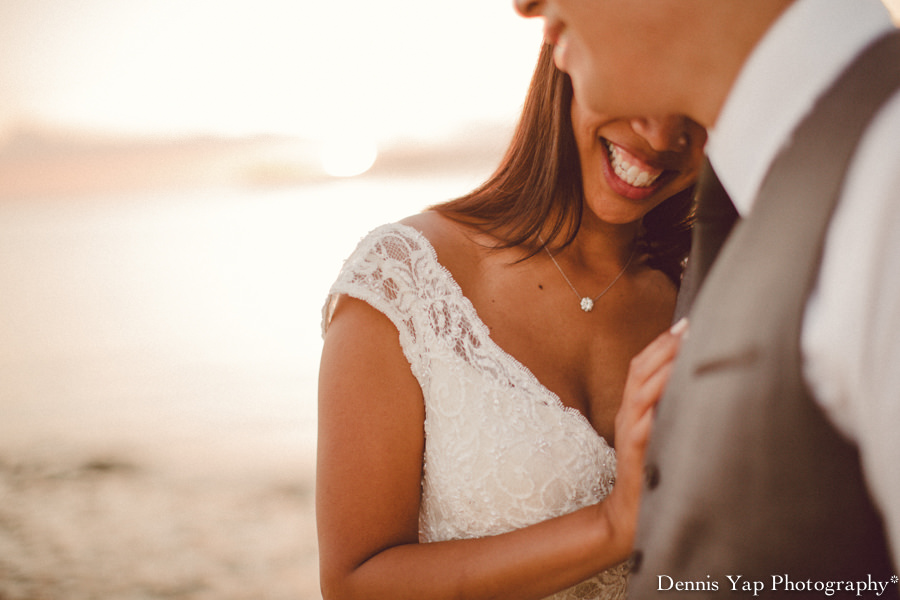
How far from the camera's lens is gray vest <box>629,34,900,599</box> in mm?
554

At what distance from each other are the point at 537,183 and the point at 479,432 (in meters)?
0.66

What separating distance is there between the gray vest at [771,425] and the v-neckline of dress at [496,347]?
0.91 m

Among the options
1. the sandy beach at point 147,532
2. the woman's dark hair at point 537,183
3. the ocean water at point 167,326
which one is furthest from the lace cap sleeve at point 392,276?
the sandy beach at point 147,532

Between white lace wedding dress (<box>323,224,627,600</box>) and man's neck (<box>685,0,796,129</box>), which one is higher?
man's neck (<box>685,0,796,129</box>)

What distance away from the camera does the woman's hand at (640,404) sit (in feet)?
2.90

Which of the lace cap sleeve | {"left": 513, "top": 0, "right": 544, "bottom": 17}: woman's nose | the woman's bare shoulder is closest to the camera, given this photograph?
{"left": 513, "top": 0, "right": 544, "bottom": 17}: woman's nose

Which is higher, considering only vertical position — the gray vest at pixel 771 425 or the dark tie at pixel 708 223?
the dark tie at pixel 708 223

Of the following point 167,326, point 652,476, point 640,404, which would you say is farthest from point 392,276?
point 167,326

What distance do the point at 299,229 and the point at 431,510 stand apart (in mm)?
16727

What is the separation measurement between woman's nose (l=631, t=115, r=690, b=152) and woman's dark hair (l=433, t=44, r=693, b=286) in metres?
0.29

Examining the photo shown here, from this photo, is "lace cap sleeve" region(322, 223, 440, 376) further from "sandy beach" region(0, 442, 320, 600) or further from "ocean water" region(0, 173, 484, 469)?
"sandy beach" region(0, 442, 320, 600)

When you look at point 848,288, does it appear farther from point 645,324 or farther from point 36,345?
point 36,345

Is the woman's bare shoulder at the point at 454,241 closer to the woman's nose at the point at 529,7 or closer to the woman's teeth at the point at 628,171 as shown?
the woman's teeth at the point at 628,171

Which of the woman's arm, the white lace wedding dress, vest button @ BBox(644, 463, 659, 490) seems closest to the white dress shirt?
vest button @ BBox(644, 463, 659, 490)
